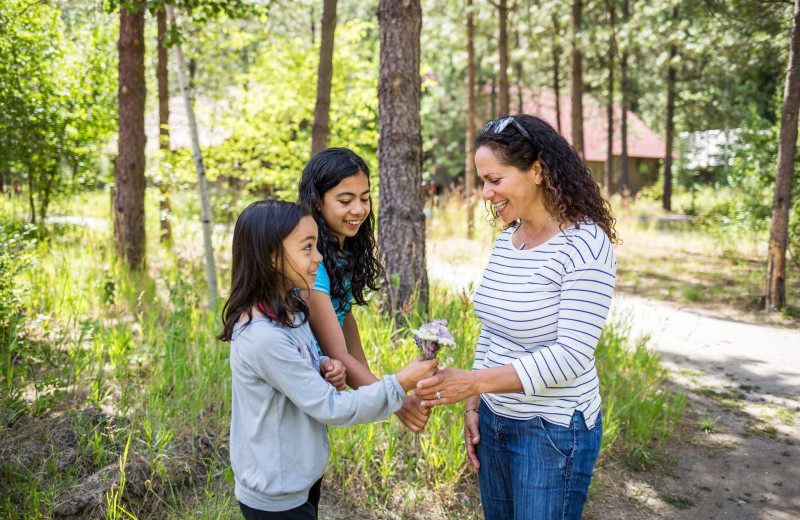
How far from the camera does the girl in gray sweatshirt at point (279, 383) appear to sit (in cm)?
154

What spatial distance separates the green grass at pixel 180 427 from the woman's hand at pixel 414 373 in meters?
1.41

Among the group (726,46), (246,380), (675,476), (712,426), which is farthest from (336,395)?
(726,46)

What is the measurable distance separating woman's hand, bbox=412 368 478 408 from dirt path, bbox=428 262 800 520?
1920mm

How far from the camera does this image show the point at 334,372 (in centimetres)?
172

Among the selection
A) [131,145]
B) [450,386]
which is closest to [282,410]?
[450,386]

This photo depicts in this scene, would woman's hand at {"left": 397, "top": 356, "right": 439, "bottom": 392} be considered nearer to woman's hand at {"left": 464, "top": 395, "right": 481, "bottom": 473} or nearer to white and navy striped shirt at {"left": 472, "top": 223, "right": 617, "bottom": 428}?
white and navy striped shirt at {"left": 472, "top": 223, "right": 617, "bottom": 428}

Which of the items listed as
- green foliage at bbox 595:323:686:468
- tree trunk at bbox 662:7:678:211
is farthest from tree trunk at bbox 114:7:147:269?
tree trunk at bbox 662:7:678:211

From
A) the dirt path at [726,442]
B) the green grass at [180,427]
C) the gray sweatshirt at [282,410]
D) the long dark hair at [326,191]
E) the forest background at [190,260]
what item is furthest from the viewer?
the dirt path at [726,442]

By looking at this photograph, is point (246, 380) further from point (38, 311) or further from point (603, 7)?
point (603, 7)

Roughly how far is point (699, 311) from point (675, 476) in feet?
16.0

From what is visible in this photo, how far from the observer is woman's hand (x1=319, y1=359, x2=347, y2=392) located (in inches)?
67.9

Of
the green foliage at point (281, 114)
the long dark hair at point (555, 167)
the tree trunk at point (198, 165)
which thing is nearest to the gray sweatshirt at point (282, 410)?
the long dark hair at point (555, 167)

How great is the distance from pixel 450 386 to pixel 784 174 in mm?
7162

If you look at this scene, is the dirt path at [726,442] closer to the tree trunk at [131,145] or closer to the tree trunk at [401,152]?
the tree trunk at [401,152]
